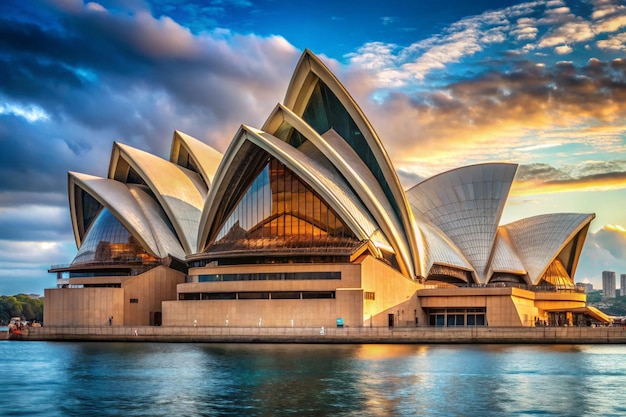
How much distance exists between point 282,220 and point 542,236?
93.2ft

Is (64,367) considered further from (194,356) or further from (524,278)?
(524,278)

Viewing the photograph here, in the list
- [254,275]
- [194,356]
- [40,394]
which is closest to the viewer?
[40,394]

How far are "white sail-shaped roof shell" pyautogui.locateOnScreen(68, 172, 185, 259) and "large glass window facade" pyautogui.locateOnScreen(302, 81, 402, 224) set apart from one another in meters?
16.3

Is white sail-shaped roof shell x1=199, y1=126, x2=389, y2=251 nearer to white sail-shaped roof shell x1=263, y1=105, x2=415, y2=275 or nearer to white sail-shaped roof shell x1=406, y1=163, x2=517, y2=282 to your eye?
Answer: white sail-shaped roof shell x1=263, y1=105, x2=415, y2=275

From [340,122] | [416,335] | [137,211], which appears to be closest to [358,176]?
[340,122]

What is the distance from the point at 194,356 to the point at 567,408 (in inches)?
972

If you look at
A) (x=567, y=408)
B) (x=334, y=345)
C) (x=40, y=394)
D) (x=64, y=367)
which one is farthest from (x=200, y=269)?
(x=567, y=408)

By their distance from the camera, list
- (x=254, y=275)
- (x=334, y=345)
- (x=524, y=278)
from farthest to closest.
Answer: (x=524, y=278)
(x=254, y=275)
(x=334, y=345)

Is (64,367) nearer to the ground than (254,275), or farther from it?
nearer to the ground

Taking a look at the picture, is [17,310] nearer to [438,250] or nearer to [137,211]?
[137,211]

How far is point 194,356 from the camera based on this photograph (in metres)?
49.5

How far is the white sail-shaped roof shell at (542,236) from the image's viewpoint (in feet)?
264

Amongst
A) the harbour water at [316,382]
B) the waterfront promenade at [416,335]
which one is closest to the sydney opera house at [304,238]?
the waterfront promenade at [416,335]

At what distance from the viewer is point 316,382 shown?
36.8m
